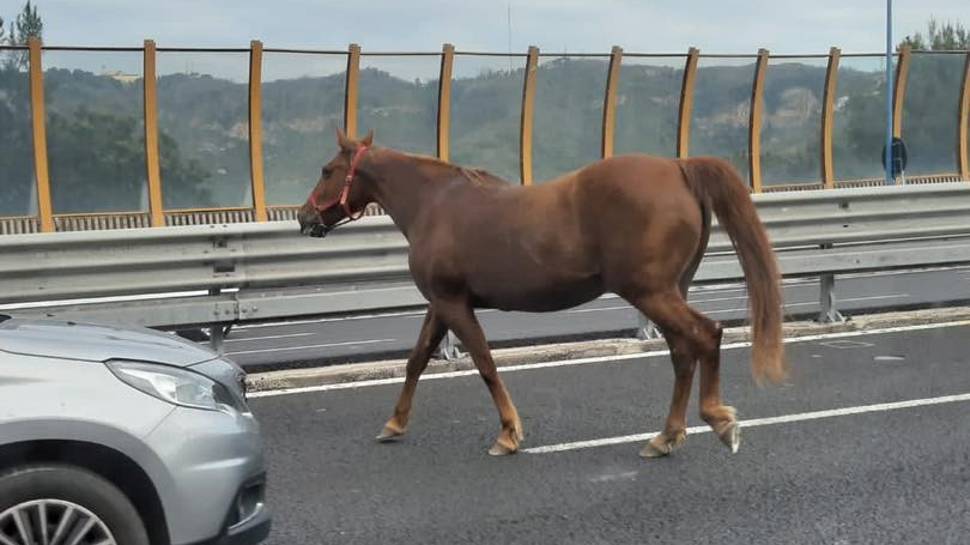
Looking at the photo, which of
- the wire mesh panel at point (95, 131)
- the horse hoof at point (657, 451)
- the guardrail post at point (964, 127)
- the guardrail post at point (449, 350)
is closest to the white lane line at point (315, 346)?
the guardrail post at point (449, 350)

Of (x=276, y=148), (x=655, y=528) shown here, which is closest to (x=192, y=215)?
(x=276, y=148)

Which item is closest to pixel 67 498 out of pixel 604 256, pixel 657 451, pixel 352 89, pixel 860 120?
pixel 604 256

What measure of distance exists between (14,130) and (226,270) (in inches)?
331

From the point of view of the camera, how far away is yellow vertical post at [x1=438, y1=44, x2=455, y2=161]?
59.3 ft

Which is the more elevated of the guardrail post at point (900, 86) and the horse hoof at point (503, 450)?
the guardrail post at point (900, 86)

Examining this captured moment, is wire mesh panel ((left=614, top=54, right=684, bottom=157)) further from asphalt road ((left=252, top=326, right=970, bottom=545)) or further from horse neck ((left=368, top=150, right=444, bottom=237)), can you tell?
horse neck ((left=368, top=150, right=444, bottom=237))

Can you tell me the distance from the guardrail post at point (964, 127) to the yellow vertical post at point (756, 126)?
12.1 feet

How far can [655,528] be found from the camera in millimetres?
5176

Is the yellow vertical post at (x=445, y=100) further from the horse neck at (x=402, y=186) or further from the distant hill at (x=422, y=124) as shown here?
the horse neck at (x=402, y=186)

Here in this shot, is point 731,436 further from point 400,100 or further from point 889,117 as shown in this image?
point 889,117

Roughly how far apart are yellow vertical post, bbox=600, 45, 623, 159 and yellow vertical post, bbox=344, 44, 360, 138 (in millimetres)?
4048

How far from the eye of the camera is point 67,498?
3775mm

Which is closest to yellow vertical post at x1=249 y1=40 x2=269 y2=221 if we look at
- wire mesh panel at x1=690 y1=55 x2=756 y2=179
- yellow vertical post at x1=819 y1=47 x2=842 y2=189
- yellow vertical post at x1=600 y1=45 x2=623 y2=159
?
yellow vertical post at x1=600 y1=45 x2=623 y2=159

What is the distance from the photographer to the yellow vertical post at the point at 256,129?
1692 centimetres
